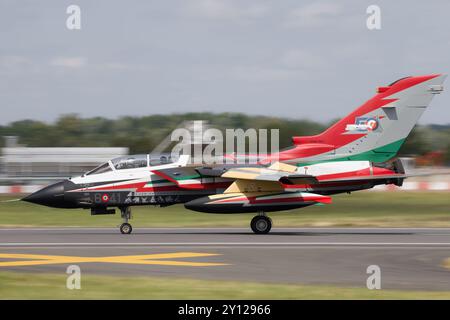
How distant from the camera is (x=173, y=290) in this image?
1255 cm

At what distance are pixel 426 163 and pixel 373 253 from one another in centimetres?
4943

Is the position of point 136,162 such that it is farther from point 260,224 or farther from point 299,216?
point 299,216

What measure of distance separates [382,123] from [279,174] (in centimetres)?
382

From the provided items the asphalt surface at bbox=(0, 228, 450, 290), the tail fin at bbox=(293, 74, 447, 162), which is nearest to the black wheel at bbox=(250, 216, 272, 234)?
the asphalt surface at bbox=(0, 228, 450, 290)

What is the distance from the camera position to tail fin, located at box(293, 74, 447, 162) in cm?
2334

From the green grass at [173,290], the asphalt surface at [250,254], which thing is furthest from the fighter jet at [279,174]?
the green grass at [173,290]

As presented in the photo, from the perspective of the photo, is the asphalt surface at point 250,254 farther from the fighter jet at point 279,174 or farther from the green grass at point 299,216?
the green grass at point 299,216

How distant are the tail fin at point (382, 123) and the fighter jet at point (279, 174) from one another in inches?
1.2

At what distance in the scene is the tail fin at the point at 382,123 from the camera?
2334 cm

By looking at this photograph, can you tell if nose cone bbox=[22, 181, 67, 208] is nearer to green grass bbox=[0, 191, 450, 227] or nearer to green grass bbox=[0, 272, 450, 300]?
green grass bbox=[0, 191, 450, 227]

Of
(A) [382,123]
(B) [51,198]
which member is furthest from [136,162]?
(A) [382,123]

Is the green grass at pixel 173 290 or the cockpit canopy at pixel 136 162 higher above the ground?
the cockpit canopy at pixel 136 162

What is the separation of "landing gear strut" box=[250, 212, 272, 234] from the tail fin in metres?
2.60
